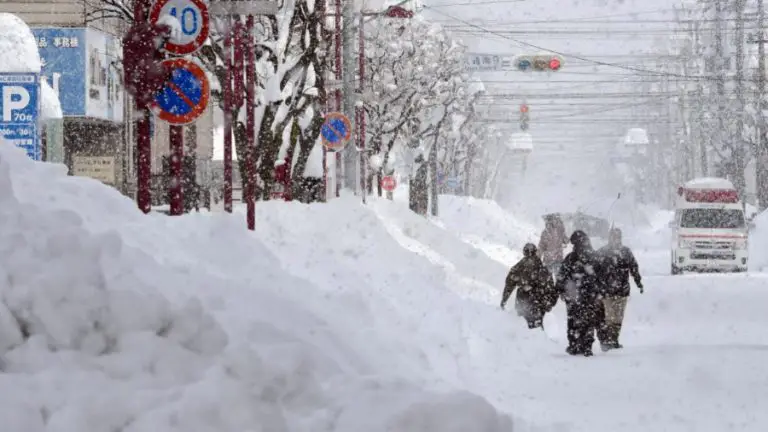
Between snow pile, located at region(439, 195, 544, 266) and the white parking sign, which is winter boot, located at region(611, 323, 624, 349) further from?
snow pile, located at region(439, 195, 544, 266)

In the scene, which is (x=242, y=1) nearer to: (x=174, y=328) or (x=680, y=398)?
(x=680, y=398)

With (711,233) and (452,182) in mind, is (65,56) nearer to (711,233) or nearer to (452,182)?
(711,233)

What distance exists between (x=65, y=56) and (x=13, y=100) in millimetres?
19025

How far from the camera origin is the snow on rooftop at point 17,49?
24234 mm

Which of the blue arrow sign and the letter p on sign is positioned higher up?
the letter p on sign

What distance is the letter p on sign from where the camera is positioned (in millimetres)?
17062

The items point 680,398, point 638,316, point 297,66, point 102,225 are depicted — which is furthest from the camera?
point 297,66

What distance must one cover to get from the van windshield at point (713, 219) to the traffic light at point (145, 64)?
24.7m

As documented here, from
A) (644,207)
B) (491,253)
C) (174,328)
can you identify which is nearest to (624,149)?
(644,207)

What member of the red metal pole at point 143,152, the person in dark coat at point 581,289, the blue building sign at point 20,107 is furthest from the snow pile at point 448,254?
the red metal pole at point 143,152

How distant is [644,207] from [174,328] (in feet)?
375

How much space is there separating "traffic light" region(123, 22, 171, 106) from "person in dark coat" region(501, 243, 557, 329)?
19.3ft

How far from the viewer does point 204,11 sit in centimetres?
1315

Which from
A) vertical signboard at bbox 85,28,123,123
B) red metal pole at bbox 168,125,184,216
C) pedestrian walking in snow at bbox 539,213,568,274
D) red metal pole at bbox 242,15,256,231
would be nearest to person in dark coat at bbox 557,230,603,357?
red metal pole at bbox 168,125,184,216
